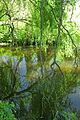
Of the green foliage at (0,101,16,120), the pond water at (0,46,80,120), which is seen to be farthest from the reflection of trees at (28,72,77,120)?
the green foliage at (0,101,16,120)

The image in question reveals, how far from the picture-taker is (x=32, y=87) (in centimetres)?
453

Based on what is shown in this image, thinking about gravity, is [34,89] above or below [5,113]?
below

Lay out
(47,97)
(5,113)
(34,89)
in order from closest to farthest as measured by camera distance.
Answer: (5,113) < (47,97) < (34,89)

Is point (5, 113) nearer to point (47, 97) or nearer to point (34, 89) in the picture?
point (47, 97)

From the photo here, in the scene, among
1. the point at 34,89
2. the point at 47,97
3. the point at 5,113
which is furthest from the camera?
the point at 34,89

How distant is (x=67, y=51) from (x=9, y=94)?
211cm

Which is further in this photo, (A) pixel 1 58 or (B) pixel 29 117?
(A) pixel 1 58

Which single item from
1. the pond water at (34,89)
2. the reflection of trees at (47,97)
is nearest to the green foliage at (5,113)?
the pond water at (34,89)

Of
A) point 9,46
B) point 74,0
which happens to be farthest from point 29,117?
point 9,46

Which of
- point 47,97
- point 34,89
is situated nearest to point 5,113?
point 47,97

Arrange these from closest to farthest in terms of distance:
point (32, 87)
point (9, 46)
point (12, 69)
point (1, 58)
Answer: point (32, 87)
point (12, 69)
point (1, 58)
point (9, 46)

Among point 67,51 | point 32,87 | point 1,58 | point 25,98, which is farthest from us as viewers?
point 1,58

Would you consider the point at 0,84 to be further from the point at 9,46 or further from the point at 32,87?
the point at 9,46

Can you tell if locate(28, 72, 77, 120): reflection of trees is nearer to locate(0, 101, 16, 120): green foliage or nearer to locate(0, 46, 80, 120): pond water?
locate(0, 46, 80, 120): pond water
